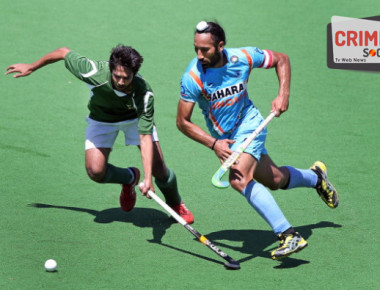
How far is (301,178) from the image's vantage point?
7684 mm

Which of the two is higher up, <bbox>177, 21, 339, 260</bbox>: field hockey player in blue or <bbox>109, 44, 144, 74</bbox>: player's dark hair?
<bbox>109, 44, 144, 74</bbox>: player's dark hair

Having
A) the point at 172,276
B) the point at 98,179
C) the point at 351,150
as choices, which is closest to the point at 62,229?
the point at 98,179

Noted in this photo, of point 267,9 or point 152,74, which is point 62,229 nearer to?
point 152,74

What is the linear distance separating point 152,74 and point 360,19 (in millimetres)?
3307

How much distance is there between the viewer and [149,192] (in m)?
6.94

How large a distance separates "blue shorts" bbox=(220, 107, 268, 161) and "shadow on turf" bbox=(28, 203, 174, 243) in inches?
42.4

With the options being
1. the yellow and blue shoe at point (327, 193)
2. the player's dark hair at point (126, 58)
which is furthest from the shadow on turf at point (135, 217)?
the player's dark hair at point (126, 58)

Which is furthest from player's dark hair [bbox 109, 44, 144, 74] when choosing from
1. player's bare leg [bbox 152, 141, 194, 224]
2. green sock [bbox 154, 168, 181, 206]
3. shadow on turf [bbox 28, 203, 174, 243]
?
shadow on turf [bbox 28, 203, 174, 243]

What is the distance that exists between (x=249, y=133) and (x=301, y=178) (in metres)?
0.87

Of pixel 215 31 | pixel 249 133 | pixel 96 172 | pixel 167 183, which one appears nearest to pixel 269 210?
pixel 249 133

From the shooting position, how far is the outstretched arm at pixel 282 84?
703cm

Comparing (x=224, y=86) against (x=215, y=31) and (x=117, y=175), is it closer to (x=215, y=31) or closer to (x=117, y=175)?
(x=215, y=31)

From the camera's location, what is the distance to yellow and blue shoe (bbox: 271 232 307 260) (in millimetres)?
6668

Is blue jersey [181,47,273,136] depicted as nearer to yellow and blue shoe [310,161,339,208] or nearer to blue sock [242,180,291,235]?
blue sock [242,180,291,235]
